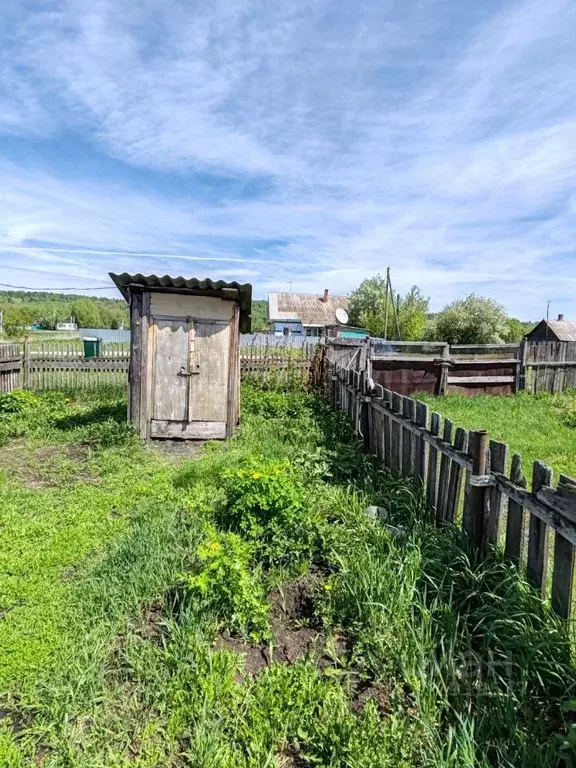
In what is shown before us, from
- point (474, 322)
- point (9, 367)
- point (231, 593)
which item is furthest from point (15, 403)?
point (474, 322)

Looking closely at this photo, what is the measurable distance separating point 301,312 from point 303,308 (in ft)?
2.68

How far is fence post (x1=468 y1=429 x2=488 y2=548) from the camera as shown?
9.52 feet

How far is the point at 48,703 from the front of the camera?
7.10 feet

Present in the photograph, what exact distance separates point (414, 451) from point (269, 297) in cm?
4671

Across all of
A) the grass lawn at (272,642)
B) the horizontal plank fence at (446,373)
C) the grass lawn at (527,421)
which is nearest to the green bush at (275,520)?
the grass lawn at (272,642)

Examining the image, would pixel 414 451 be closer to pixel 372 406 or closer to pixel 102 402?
pixel 372 406

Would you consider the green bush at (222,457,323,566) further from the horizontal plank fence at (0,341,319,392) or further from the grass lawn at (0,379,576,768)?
the horizontal plank fence at (0,341,319,392)

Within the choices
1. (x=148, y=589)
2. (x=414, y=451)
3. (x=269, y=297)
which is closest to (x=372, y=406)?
(x=414, y=451)

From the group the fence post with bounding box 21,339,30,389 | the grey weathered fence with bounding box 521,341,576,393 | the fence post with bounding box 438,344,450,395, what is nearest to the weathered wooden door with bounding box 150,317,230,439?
A: the fence post with bounding box 438,344,450,395

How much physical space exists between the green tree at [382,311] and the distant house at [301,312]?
2.56 meters

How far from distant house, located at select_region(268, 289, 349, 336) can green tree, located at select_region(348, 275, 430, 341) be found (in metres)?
2.56

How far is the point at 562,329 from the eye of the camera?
35.4 meters

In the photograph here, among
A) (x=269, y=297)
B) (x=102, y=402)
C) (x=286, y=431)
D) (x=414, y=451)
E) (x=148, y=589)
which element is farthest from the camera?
(x=269, y=297)

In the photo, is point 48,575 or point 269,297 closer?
point 48,575
